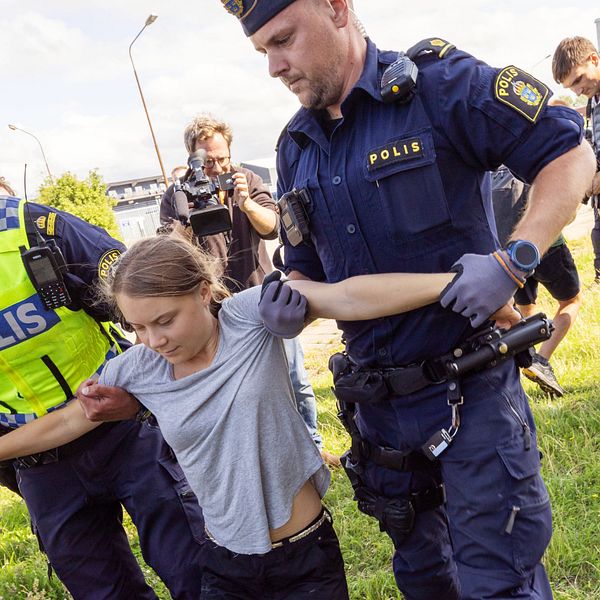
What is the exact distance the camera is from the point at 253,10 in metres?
1.61

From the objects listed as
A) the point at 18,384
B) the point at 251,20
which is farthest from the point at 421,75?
the point at 18,384

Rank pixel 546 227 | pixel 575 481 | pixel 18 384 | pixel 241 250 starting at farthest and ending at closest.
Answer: pixel 241 250
pixel 575 481
pixel 18 384
pixel 546 227

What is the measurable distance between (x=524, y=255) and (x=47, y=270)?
1.40m

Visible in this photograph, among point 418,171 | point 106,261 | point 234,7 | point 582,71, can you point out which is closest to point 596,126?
point 582,71

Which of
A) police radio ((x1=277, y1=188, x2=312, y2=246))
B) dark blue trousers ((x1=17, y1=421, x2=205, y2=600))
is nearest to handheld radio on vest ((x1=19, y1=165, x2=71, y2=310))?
dark blue trousers ((x1=17, y1=421, x2=205, y2=600))

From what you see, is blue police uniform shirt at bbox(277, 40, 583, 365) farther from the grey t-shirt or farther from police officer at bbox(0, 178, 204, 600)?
police officer at bbox(0, 178, 204, 600)

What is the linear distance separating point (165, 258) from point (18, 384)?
0.75m

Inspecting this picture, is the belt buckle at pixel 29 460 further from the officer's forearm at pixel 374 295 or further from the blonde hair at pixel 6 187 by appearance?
the officer's forearm at pixel 374 295

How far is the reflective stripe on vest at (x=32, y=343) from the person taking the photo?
1.95 meters

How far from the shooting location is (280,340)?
1861 mm

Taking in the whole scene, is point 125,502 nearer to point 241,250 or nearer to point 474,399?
point 474,399

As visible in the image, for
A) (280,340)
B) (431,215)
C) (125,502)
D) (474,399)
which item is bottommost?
(125,502)

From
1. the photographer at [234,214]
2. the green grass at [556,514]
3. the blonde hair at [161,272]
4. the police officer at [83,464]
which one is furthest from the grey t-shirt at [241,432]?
the photographer at [234,214]

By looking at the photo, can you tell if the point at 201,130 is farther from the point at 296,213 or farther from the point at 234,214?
the point at 296,213
